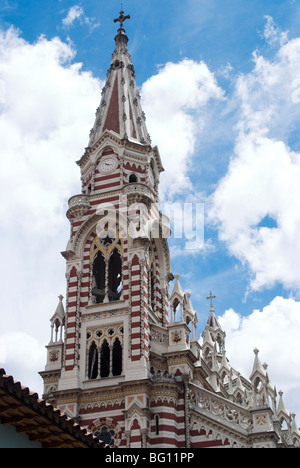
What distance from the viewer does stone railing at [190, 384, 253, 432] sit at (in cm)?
2967

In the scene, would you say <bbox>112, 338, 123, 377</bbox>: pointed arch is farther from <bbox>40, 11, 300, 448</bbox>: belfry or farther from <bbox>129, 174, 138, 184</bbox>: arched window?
<bbox>129, 174, 138, 184</bbox>: arched window

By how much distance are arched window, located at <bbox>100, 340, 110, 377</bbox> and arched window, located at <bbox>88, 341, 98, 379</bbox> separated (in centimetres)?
31

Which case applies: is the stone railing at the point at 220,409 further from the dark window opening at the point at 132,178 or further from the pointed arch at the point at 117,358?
the dark window opening at the point at 132,178

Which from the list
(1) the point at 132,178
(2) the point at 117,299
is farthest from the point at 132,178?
(2) the point at 117,299

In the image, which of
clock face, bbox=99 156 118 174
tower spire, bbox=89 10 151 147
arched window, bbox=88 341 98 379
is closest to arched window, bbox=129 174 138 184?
clock face, bbox=99 156 118 174

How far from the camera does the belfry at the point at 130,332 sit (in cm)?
2966

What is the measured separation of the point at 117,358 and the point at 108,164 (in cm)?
1229

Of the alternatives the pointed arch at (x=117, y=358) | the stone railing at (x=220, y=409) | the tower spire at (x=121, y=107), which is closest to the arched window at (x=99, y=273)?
the pointed arch at (x=117, y=358)

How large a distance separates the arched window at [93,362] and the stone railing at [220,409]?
4.99m

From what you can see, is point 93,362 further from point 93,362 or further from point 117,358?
point 117,358

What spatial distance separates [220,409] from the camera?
30.5 m

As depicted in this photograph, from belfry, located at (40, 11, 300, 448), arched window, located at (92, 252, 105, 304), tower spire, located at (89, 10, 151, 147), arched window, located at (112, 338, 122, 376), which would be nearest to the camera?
belfry, located at (40, 11, 300, 448)

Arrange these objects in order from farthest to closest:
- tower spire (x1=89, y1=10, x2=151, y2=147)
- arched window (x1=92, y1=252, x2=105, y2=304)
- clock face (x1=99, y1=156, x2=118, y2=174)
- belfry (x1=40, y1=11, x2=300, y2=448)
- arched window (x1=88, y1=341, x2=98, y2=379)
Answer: tower spire (x1=89, y1=10, x2=151, y2=147)
clock face (x1=99, y1=156, x2=118, y2=174)
arched window (x1=92, y1=252, x2=105, y2=304)
arched window (x1=88, y1=341, x2=98, y2=379)
belfry (x1=40, y1=11, x2=300, y2=448)
